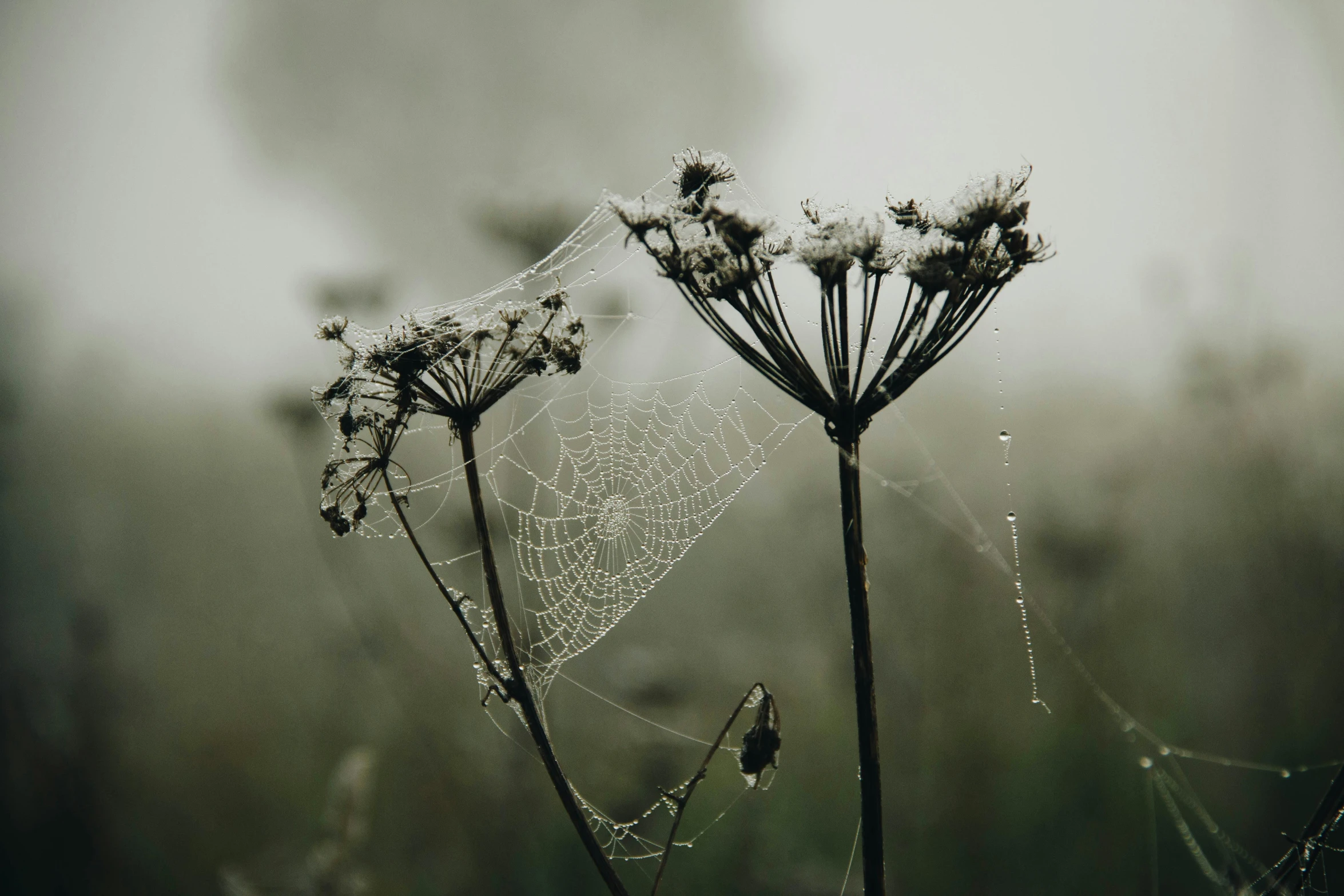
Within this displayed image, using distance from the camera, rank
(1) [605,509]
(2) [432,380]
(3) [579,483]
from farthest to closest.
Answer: (3) [579,483] < (1) [605,509] < (2) [432,380]

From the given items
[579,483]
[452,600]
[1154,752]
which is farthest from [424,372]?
[1154,752]

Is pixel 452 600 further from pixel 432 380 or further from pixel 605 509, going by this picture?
pixel 605 509

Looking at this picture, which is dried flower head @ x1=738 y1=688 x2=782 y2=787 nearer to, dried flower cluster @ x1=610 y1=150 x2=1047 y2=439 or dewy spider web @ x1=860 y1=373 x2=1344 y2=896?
dried flower cluster @ x1=610 y1=150 x2=1047 y2=439

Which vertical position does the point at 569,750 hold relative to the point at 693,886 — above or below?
above

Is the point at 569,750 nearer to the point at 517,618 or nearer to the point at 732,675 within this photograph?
the point at 732,675

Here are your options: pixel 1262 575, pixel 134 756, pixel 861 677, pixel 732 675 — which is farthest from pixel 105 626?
pixel 1262 575

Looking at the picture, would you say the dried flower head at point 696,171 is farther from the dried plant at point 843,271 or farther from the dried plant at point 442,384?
the dried plant at point 442,384

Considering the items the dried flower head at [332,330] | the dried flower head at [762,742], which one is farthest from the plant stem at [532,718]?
the dried flower head at [332,330]
